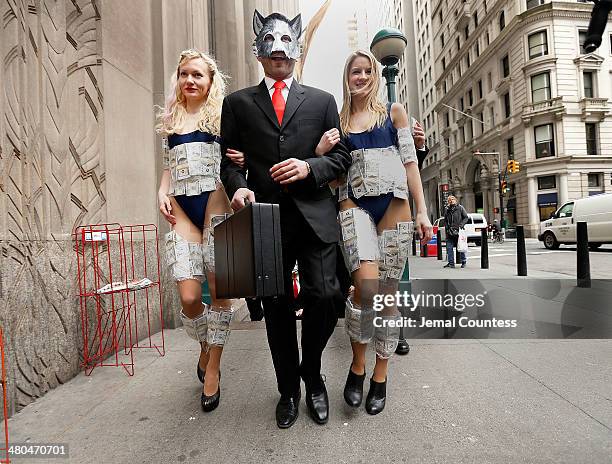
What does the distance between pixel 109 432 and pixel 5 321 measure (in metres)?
1.00

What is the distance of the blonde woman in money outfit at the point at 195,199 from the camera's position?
8.35 ft

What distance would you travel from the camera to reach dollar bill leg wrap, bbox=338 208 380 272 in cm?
241

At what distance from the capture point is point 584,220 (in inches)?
558

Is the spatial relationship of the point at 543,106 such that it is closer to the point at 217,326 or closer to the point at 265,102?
the point at 265,102

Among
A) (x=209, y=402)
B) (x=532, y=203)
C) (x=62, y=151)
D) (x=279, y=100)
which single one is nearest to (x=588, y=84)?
(x=532, y=203)

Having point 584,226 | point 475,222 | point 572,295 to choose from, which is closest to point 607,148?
point 475,222

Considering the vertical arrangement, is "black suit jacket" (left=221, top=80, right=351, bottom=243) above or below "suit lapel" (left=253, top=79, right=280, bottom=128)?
below

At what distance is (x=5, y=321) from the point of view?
242 centimetres

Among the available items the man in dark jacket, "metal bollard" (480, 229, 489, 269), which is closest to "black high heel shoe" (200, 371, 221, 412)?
the man in dark jacket

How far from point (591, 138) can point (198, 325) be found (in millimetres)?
37481

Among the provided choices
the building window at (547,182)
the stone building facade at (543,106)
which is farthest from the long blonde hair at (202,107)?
the building window at (547,182)

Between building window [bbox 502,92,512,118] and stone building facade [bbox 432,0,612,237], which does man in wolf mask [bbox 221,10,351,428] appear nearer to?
stone building facade [bbox 432,0,612,237]

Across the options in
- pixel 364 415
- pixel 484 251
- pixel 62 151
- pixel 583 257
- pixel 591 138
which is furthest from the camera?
pixel 591 138

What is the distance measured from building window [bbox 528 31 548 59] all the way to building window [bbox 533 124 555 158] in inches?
230
